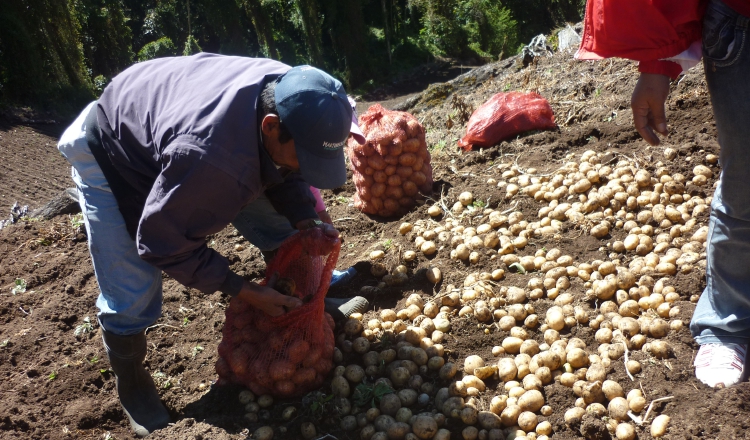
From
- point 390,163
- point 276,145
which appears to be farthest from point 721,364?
point 390,163

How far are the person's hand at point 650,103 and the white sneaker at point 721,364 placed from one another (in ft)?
2.62

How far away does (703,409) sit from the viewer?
198cm

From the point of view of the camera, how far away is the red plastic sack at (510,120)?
4.68 m

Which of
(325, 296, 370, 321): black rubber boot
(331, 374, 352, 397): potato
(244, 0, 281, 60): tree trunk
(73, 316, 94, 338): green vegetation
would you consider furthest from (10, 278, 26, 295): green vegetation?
(244, 0, 281, 60): tree trunk

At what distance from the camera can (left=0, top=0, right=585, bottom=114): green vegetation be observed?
16.4m

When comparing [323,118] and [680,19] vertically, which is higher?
[680,19]

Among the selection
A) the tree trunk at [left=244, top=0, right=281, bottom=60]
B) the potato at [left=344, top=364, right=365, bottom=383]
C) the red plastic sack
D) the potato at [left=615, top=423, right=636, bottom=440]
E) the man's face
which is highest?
the man's face

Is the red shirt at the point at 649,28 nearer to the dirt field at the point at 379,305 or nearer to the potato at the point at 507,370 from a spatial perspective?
the dirt field at the point at 379,305

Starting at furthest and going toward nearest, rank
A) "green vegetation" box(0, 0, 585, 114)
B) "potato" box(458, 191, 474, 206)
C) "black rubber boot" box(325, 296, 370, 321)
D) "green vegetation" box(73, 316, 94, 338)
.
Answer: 1. "green vegetation" box(0, 0, 585, 114)
2. "potato" box(458, 191, 474, 206)
3. "green vegetation" box(73, 316, 94, 338)
4. "black rubber boot" box(325, 296, 370, 321)

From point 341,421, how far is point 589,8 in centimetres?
187

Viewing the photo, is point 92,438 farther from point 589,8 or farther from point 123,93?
point 589,8

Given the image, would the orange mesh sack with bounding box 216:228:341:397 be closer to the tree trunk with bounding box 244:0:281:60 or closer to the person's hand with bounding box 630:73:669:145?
the person's hand with bounding box 630:73:669:145

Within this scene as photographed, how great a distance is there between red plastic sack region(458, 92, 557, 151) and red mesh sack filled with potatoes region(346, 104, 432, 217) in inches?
31.4

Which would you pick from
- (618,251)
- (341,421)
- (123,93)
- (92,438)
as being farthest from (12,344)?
(618,251)
